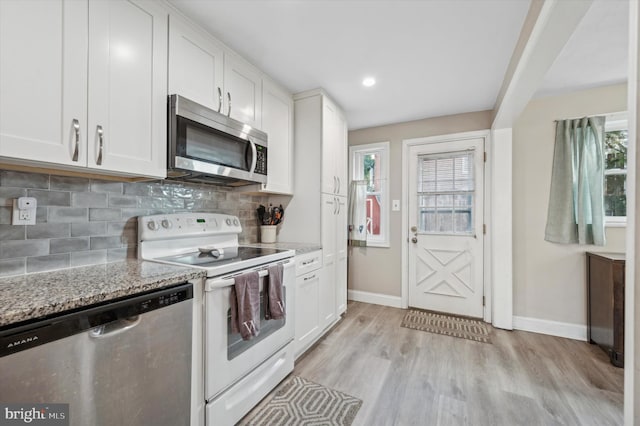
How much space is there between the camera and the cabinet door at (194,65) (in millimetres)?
1572

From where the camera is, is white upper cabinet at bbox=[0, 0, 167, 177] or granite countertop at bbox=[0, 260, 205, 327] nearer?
granite countertop at bbox=[0, 260, 205, 327]

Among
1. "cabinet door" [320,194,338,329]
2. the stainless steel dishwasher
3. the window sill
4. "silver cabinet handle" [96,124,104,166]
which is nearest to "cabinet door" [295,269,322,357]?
"cabinet door" [320,194,338,329]

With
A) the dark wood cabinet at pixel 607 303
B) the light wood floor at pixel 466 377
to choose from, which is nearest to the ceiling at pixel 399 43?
the dark wood cabinet at pixel 607 303

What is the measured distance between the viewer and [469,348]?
2377 mm

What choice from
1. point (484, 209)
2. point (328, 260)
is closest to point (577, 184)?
point (484, 209)

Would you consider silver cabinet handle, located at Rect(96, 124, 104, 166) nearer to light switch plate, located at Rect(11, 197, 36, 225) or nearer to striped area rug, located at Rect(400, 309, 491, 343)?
light switch plate, located at Rect(11, 197, 36, 225)

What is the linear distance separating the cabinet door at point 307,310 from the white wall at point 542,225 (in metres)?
Result: 2.16

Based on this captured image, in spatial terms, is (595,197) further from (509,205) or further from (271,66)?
(271,66)

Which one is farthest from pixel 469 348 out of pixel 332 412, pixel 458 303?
pixel 332 412

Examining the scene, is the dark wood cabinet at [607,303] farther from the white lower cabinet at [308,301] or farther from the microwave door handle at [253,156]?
the microwave door handle at [253,156]

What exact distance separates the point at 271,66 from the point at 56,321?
2112mm

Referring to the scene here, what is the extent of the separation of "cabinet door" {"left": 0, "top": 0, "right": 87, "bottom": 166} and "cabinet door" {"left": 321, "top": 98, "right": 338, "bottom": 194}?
1.76 meters

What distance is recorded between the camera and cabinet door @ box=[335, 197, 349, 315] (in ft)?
9.41

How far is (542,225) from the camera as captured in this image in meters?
2.71
